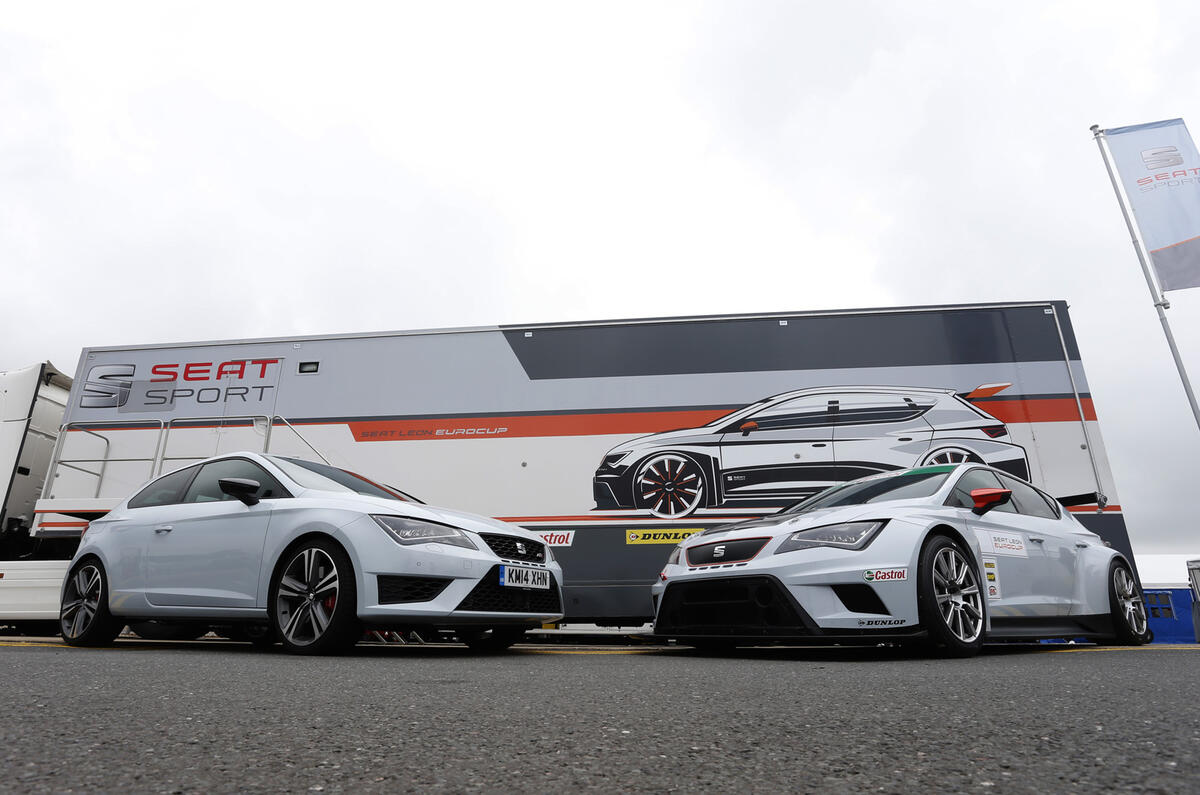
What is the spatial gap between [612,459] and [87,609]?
174 inches

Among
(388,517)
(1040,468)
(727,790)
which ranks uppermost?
(1040,468)

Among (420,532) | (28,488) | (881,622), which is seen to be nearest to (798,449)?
(881,622)

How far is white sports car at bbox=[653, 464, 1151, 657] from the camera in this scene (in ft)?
14.2

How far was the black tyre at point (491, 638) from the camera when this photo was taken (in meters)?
5.66

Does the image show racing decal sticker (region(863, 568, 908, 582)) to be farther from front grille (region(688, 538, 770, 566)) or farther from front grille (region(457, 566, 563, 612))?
front grille (region(457, 566, 563, 612))

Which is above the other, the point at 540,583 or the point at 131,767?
the point at 540,583

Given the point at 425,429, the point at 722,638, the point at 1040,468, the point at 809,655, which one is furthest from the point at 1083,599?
the point at 425,429

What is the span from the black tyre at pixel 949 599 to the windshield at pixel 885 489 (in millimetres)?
441

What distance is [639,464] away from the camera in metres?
7.27

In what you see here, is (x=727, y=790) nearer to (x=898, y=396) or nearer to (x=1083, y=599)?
(x=1083, y=599)

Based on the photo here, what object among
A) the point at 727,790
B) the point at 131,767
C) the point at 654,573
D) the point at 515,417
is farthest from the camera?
the point at 515,417

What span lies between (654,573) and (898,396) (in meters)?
2.88

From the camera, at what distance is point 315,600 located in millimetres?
4680

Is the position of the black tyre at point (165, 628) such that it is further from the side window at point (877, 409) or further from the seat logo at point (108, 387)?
the side window at point (877, 409)
